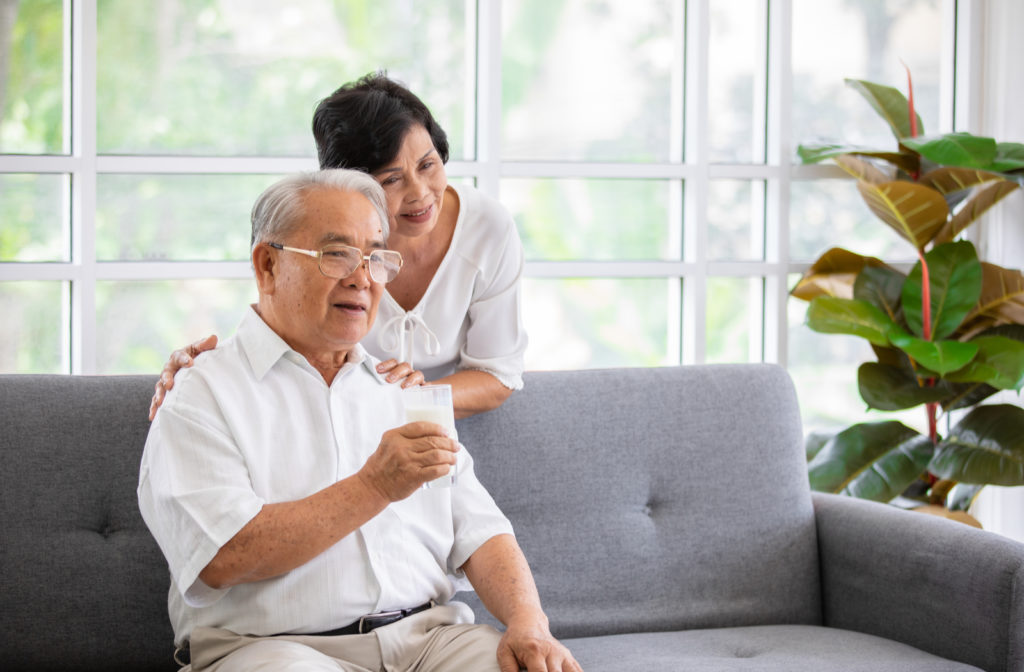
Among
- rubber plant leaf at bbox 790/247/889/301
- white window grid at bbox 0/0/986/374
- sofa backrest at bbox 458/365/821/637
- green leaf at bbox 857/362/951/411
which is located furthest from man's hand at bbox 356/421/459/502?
rubber plant leaf at bbox 790/247/889/301

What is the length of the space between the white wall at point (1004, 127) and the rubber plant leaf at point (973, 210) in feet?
0.84

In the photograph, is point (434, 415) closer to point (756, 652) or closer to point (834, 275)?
point (756, 652)

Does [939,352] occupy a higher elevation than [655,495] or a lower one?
higher

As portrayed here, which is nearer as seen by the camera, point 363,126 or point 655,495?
point 363,126

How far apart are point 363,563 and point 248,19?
80.8 inches

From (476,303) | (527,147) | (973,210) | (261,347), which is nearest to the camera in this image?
(261,347)

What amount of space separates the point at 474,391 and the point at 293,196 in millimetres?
593

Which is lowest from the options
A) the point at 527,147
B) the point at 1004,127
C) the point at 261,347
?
the point at 261,347

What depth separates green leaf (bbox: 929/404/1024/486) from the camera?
2.84m

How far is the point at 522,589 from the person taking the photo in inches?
64.7

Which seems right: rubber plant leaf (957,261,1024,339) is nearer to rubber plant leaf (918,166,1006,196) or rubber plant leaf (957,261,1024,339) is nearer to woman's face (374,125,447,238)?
rubber plant leaf (918,166,1006,196)

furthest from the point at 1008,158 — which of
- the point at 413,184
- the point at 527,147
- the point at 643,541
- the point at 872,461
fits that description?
the point at 413,184

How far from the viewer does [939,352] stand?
2.73 metres

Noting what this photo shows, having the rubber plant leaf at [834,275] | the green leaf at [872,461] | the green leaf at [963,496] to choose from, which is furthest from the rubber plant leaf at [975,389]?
the rubber plant leaf at [834,275]
